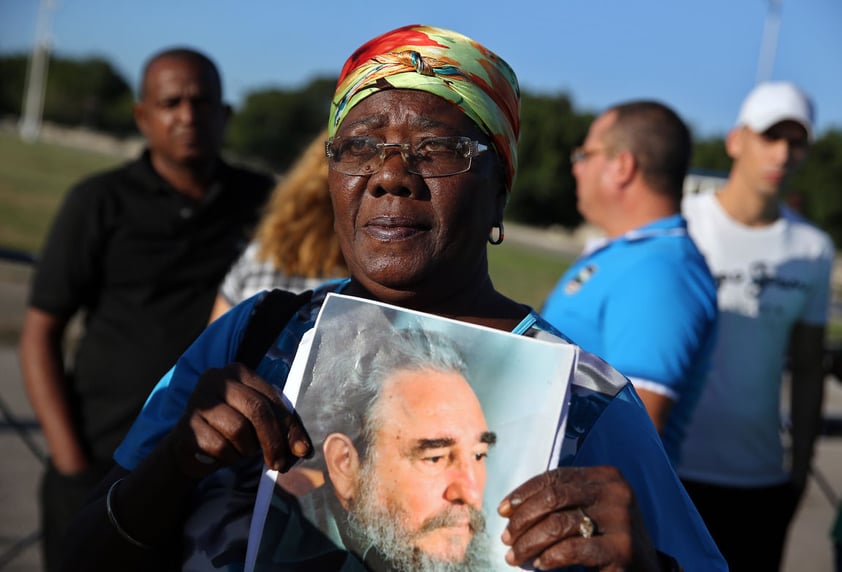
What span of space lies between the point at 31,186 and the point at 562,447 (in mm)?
27998

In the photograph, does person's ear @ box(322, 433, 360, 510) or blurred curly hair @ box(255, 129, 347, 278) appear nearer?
person's ear @ box(322, 433, 360, 510)

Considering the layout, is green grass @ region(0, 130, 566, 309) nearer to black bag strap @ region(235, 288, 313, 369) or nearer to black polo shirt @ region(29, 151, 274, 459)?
black polo shirt @ region(29, 151, 274, 459)

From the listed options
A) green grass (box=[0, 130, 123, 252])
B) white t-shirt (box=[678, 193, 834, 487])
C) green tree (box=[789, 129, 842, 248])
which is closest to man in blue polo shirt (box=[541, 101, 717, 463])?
white t-shirt (box=[678, 193, 834, 487])

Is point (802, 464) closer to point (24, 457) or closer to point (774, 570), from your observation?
point (774, 570)

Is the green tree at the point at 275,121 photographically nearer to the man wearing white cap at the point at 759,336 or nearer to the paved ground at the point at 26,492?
the paved ground at the point at 26,492

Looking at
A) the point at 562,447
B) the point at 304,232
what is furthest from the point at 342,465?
the point at 304,232

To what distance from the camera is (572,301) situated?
2.92 meters

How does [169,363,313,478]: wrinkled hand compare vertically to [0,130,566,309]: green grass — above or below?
above

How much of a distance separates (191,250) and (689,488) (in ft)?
7.17

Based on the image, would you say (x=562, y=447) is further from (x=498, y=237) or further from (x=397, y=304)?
(x=498, y=237)

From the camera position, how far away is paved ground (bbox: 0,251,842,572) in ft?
16.2

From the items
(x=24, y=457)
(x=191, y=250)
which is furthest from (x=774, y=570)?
(x=24, y=457)

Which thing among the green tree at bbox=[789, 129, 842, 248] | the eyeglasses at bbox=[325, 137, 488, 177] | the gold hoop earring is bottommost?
the gold hoop earring

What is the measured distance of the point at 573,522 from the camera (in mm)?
1266
